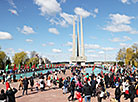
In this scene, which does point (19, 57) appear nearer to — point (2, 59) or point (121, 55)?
point (2, 59)

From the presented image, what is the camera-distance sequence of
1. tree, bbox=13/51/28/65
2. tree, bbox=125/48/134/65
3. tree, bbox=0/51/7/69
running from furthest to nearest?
tree, bbox=13/51/28/65 → tree, bbox=0/51/7/69 → tree, bbox=125/48/134/65

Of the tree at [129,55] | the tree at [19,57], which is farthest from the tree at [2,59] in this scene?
the tree at [129,55]

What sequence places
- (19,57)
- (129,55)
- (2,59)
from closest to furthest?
1. (129,55)
2. (2,59)
3. (19,57)

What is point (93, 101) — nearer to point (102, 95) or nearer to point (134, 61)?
point (102, 95)

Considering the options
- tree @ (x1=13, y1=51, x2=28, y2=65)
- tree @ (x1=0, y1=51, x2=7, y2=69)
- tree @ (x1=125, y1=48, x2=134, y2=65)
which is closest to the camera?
tree @ (x1=125, y1=48, x2=134, y2=65)

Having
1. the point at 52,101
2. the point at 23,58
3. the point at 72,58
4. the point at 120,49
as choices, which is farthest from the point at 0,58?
the point at 52,101

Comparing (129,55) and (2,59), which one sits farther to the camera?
(2,59)

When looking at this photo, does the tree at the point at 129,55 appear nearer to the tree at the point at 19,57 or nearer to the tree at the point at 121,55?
the tree at the point at 121,55

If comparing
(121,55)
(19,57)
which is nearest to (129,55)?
(121,55)

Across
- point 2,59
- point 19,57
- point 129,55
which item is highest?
point 19,57

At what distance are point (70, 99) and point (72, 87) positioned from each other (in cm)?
120

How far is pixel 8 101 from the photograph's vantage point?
23.7ft

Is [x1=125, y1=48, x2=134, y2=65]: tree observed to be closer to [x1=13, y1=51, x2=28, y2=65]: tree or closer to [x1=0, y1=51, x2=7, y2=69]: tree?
[x1=0, y1=51, x2=7, y2=69]: tree

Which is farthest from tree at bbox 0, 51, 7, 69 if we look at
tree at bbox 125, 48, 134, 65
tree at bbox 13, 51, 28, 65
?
tree at bbox 125, 48, 134, 65
